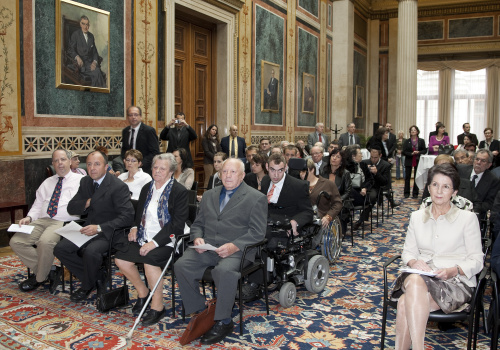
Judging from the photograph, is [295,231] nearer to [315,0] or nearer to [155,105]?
[155,105]

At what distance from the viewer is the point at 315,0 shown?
14281 millimetres

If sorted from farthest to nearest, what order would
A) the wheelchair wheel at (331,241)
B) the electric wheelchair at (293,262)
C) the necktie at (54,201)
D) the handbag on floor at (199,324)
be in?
1. the wheelchair wheel at (331,241)
2. the necktie at (54,201)
3. the electric wheelchair at (293,262)
4. the handbag on floor at (199,324)

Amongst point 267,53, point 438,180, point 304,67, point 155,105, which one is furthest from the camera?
point 304,67

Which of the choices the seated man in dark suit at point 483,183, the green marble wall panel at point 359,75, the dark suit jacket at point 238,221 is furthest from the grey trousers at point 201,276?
the green marble wall panel at point 359,75

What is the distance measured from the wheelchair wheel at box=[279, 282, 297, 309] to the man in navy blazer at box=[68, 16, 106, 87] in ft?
15.2

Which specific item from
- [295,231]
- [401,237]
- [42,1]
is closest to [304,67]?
[401,237]

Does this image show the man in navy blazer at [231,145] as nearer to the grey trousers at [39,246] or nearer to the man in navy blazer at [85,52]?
the man in navy blazer at [85,52]

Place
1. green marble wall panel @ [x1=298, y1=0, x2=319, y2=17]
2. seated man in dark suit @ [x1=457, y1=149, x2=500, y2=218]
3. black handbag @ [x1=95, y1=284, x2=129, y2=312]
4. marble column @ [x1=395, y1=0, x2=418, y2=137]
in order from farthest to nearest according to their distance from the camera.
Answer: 1. marble column @ [x1=395, y1=0, x2=418, y2=137]
2. green marble wall panel @ [x1=298, y1=0, x2=319, y2=17]
3. seated man in dark suit @ [x1=457, y1=149, x2=500, y2=218]
4. black handbag @ [x1=95, y1=284, x2=129, y2=312]

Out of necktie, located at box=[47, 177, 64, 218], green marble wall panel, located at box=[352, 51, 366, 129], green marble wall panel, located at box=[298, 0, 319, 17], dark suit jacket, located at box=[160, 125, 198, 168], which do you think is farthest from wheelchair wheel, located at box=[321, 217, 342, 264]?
green marble wall panel, located at box=[352, 51, 366, 129]

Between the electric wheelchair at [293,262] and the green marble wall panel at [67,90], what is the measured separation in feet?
12.8

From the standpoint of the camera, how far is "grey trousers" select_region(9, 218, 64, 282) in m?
4.48

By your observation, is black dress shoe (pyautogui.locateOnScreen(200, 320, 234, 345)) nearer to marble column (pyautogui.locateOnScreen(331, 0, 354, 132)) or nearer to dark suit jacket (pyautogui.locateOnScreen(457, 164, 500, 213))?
dark suit jacket (pyautogui.locateOnScreen(457, 164, 500, 213))

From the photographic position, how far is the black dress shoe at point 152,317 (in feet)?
12.5

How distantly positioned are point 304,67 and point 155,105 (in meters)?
6.74
